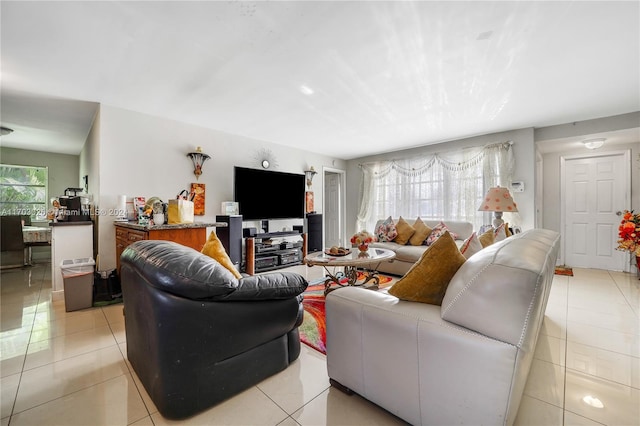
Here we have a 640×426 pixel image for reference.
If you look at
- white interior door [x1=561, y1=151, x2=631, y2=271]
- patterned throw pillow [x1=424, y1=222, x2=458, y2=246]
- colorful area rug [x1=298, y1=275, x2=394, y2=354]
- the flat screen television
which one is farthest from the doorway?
white interior door [x1=561, y1=151, x2=631, y2=271]

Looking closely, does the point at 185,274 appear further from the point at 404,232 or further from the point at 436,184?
the point at 436,184

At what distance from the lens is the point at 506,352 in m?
0.91

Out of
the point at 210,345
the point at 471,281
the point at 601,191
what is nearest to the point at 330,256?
the point at 210,345

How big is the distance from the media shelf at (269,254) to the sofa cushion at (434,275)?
3.23m

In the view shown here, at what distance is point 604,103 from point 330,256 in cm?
388

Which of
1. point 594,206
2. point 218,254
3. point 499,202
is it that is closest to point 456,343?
point 218,254

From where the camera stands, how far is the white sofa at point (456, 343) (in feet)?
3.03

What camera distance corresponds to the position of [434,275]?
125 centimetres

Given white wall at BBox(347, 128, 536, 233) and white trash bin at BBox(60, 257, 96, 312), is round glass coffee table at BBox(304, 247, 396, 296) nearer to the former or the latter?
white trash bin at BBox(60, 257, 96, 312)

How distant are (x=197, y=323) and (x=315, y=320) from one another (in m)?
1.39

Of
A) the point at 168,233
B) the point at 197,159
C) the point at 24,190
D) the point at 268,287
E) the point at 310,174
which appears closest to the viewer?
the point at 268,287

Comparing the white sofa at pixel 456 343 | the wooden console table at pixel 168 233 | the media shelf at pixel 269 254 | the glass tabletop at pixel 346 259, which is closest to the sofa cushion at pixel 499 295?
the white sofa at pixel 456 343

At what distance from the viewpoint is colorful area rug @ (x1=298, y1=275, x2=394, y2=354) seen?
204 cm

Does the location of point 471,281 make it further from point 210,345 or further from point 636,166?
point 636,166
